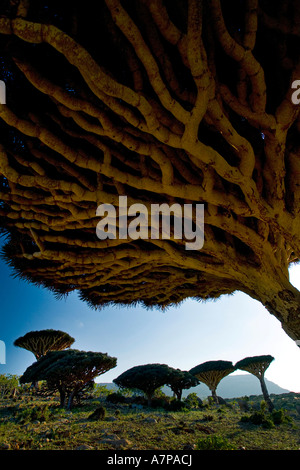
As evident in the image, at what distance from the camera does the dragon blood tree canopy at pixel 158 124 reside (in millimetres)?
2307

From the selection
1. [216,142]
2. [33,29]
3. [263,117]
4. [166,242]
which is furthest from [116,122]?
[166,242]

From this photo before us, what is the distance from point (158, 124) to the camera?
2629mm

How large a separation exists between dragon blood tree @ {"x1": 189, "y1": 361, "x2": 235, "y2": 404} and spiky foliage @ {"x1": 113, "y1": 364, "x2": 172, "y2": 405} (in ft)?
12.8

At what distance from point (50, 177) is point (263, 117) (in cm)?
281

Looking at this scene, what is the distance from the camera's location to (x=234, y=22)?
9.33 feet

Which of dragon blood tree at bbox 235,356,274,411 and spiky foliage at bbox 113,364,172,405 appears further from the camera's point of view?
dragon blood tree at bbox 235,356,274,411

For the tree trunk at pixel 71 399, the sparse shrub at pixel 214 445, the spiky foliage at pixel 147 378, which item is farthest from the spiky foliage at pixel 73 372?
the sparse shrub at pixel 214 445

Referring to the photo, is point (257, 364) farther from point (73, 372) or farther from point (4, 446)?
point (4, 446)

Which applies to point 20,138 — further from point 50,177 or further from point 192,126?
point 192,126
